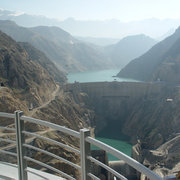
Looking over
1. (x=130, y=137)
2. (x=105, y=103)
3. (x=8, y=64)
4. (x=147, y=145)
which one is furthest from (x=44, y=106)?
(x=105, y=103)

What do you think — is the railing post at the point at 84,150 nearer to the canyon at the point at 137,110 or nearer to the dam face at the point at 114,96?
the canyon at the point at 137,110

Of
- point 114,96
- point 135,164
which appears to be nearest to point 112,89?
point 114,96

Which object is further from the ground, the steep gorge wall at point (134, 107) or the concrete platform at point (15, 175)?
the steep gorge wall at point (134, 107)

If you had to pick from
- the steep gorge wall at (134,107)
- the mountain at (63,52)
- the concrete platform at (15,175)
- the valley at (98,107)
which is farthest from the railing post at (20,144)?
the mountain at (63,52)

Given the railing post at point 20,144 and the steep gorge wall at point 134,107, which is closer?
the railing post at point 20,144

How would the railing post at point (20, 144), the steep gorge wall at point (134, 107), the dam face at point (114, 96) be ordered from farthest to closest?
the dam face at point (114, 96)
the steep gorge wall at point (134, 107)
the railing post at point (20, 144)

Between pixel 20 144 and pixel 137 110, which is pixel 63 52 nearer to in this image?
pixel 137 110

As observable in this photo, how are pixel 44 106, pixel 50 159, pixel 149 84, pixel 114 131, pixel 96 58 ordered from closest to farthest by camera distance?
pixel 50 159 < pixel 44 106 < pixel 114 131 < pixel 149 84 < pixel 96 58

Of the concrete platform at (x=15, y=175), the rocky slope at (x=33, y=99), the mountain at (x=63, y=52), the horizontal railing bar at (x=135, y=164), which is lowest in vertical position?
the concrete platform at (x=15, y=175)

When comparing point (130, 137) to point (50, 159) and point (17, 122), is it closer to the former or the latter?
point (50, 159)

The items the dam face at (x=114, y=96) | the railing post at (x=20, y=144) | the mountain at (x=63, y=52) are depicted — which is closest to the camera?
the railing post at (x=20, y=144)

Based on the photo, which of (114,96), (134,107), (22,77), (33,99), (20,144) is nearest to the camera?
(20,144)
